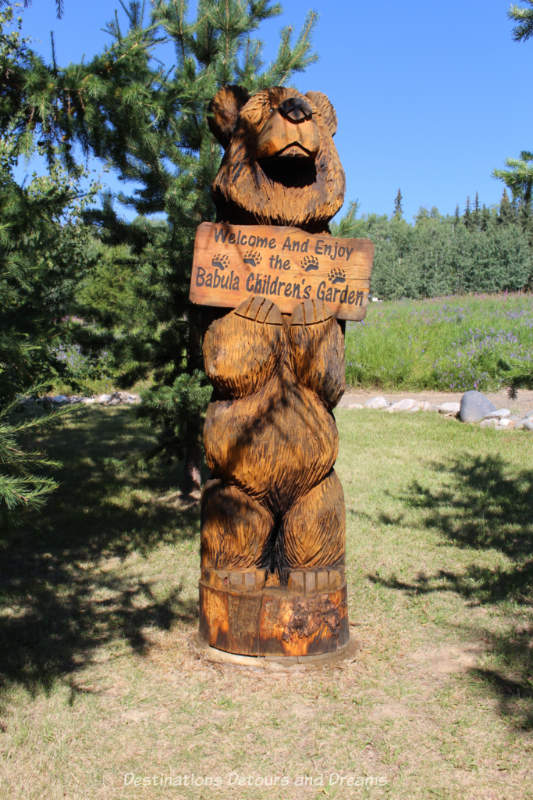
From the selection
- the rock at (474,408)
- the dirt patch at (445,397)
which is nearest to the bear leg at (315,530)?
the rock at (474,408)

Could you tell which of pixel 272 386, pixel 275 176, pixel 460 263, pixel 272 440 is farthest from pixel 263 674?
pixel 460 263

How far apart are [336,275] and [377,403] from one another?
7.85 m

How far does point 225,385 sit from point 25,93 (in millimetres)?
1687

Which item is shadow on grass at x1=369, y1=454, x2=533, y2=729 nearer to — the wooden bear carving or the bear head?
the wooden bear carving

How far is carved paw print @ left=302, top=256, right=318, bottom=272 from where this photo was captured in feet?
11.5

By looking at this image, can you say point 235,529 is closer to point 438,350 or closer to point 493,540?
point 493,540

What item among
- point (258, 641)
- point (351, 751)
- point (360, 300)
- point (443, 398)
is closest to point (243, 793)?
point (351, 751)

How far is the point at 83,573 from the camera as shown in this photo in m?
4.96

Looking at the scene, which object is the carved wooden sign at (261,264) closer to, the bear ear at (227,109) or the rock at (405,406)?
the bear ear at (227,109)

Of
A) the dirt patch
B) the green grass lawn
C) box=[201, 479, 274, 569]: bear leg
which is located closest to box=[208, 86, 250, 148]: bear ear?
box=[201, 479, 274, 569]: bear leg

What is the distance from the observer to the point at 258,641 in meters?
3.41

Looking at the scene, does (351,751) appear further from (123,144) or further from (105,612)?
(123,144)

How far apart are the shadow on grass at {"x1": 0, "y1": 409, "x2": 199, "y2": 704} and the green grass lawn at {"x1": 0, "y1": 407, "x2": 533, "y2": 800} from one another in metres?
0.02

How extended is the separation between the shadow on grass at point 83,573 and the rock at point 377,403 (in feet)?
15.0
